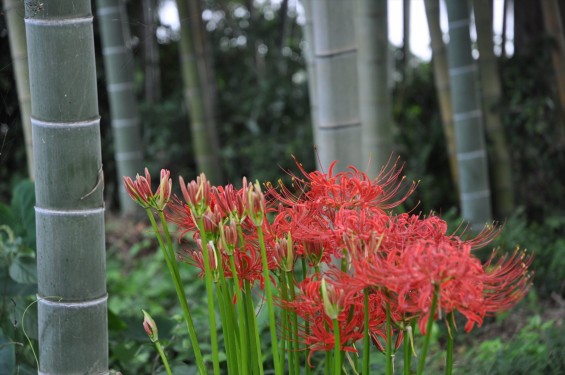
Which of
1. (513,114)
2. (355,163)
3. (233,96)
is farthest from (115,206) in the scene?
(355,163)

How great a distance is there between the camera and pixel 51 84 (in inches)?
67.1

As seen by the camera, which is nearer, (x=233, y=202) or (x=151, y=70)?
(x=233, y=202)

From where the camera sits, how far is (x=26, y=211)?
2439mm

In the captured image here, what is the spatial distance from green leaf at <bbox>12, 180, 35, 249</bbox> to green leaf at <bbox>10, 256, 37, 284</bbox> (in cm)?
11

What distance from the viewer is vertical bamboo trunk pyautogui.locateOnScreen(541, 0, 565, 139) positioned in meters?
5.20

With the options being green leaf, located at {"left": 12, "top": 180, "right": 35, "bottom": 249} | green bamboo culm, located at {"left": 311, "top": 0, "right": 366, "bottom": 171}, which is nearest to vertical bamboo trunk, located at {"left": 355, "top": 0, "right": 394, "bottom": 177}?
green bamboo culm, located at {"left": 311, "top": 0, "right": 366, "bottom": 171}

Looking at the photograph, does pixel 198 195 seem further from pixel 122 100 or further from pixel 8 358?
pixel 122 100

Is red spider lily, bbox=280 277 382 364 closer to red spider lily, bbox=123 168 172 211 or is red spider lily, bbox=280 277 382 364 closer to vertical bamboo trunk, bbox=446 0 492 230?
red spider lily, bbox=123 168 172 211

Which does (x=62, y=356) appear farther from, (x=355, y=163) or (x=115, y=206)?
(x=115, y=206)

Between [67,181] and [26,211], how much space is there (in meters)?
0.79

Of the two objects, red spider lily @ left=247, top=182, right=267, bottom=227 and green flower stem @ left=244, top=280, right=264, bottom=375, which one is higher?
red spider lily @ left=247, top=182, right=267, bottom=227

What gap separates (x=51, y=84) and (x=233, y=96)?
21.7 ft

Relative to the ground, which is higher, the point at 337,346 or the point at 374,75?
the point at 374,75

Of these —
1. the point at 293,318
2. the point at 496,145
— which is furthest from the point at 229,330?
the point at 496,145
